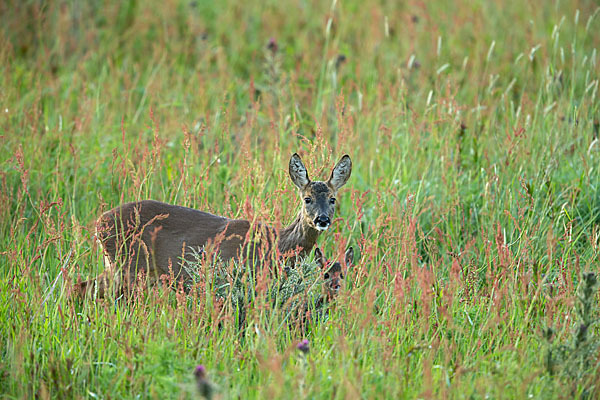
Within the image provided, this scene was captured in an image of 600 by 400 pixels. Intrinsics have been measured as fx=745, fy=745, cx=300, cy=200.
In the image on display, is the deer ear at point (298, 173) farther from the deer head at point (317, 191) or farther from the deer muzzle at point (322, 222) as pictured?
the deer muzzle at point (322, 222)

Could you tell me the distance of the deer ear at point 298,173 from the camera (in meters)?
4.73

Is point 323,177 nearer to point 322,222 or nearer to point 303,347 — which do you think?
point 322,222

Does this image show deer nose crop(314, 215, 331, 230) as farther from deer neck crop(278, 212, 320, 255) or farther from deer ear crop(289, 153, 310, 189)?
deer ear crop(289, 153, 310, 189)

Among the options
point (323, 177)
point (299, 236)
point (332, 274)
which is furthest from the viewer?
point (323, 177)

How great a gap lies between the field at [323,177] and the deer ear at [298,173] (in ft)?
0.40

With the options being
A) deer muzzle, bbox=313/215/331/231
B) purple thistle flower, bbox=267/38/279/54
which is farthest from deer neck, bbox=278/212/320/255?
purple thistle flower, bbox=267/38/279/54

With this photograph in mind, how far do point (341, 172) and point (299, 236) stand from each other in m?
0.51

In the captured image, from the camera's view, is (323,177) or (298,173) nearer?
(298,173)

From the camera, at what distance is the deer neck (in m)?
4.70

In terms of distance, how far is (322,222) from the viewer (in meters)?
4.47

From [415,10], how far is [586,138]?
4.07 m

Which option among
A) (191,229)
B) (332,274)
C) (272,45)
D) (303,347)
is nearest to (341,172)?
(332,274)

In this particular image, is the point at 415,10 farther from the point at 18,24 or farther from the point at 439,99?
the point at 18,24

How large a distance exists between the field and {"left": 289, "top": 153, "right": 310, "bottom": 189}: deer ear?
122 mm
